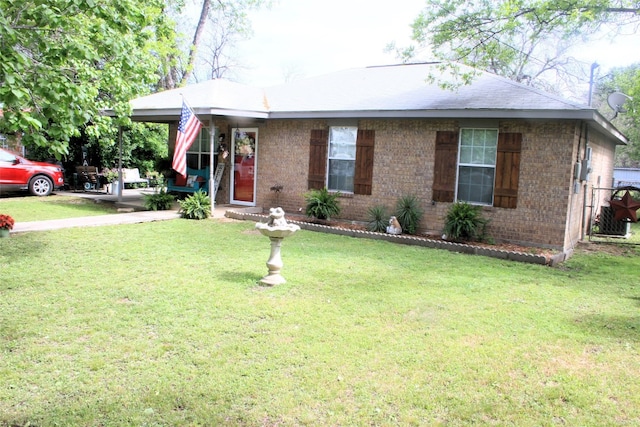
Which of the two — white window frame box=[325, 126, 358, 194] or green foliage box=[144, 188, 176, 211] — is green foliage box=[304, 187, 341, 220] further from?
green foliage box=[144, 188, 176, 211]

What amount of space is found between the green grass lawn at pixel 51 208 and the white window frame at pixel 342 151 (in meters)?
5.75

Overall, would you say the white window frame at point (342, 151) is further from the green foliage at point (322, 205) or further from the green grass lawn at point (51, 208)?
the green grass lawn at point (51, 208)

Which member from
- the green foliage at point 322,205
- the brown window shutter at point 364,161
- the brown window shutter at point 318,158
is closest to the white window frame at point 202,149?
the brown window shutter at point 318,158

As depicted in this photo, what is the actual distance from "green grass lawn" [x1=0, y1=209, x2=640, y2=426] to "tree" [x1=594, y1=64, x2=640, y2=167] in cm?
979

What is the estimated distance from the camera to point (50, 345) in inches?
166

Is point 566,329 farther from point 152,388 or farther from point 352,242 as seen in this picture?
point 352,242

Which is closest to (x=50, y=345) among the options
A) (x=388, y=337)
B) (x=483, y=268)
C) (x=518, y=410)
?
(x=388, y=337)

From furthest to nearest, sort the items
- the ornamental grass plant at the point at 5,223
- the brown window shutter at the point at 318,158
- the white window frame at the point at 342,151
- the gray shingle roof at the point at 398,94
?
the brown window shutter at the point at 318,158 < the white window frame at the point at 342,151 < the gray shingle roof at the point at 398,94 < the ornamental grass plant at the point at 5,223

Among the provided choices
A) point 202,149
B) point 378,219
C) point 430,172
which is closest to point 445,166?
point 430,172

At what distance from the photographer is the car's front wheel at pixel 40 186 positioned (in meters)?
15.5

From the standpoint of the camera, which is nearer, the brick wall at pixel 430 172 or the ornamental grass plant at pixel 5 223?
the ornamental grass plant at pixel 5 223

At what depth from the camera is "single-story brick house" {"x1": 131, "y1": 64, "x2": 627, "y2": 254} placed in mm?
9680

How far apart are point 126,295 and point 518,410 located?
13.8 feet

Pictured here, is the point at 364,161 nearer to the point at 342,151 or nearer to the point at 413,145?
the point at 342,151
